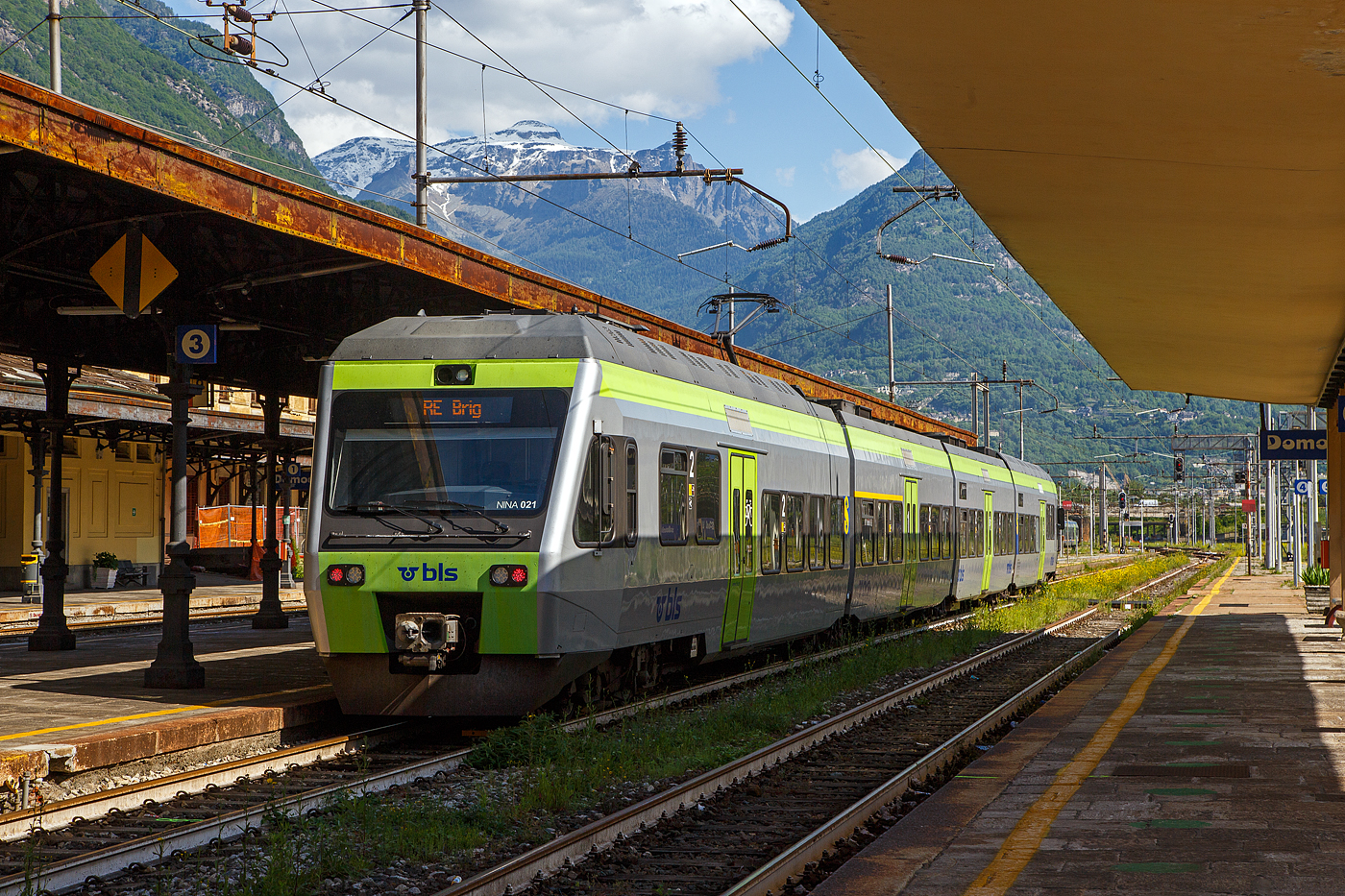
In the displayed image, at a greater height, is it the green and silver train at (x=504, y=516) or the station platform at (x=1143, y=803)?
the green and silver train at (x=504, y=516)

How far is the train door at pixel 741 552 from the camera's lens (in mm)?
13844

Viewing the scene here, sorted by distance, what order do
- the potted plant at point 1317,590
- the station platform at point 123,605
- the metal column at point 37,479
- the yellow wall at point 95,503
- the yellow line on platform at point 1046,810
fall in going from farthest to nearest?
the yellow wall at point 95,503, the potted plant at point 1317,590, the metal column at point 37,479, the station platform at point 123,605, the yellow line on platform at point 1046,810

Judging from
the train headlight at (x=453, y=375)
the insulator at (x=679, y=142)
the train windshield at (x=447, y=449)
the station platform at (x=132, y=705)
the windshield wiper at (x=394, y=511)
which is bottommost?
the station platform at (x=132, y=705)

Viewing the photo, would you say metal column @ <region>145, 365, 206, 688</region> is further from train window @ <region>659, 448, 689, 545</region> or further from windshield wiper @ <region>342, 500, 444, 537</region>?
train window @ <region>659, 448, 689, 545</region>

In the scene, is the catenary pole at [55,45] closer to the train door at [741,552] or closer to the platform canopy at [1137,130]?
the train door at [741,552]

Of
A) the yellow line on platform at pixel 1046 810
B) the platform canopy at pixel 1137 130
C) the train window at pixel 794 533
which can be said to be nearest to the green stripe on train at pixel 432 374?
the platform canopy at pixel 1137 130

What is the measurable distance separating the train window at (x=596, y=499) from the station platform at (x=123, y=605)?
525 inches

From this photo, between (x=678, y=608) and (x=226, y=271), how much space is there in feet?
19.8

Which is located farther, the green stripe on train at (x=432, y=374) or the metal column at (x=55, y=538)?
the metal column at (x=55, y=538)

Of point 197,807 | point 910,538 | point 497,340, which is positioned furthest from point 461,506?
point 910,538

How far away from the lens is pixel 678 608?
12469 millimetres

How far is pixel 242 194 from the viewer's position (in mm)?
11312

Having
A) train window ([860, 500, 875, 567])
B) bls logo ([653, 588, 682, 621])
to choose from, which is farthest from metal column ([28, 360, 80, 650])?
train window ([860, 500, 875, 567])

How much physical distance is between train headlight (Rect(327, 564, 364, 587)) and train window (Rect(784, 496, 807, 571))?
245 inches
